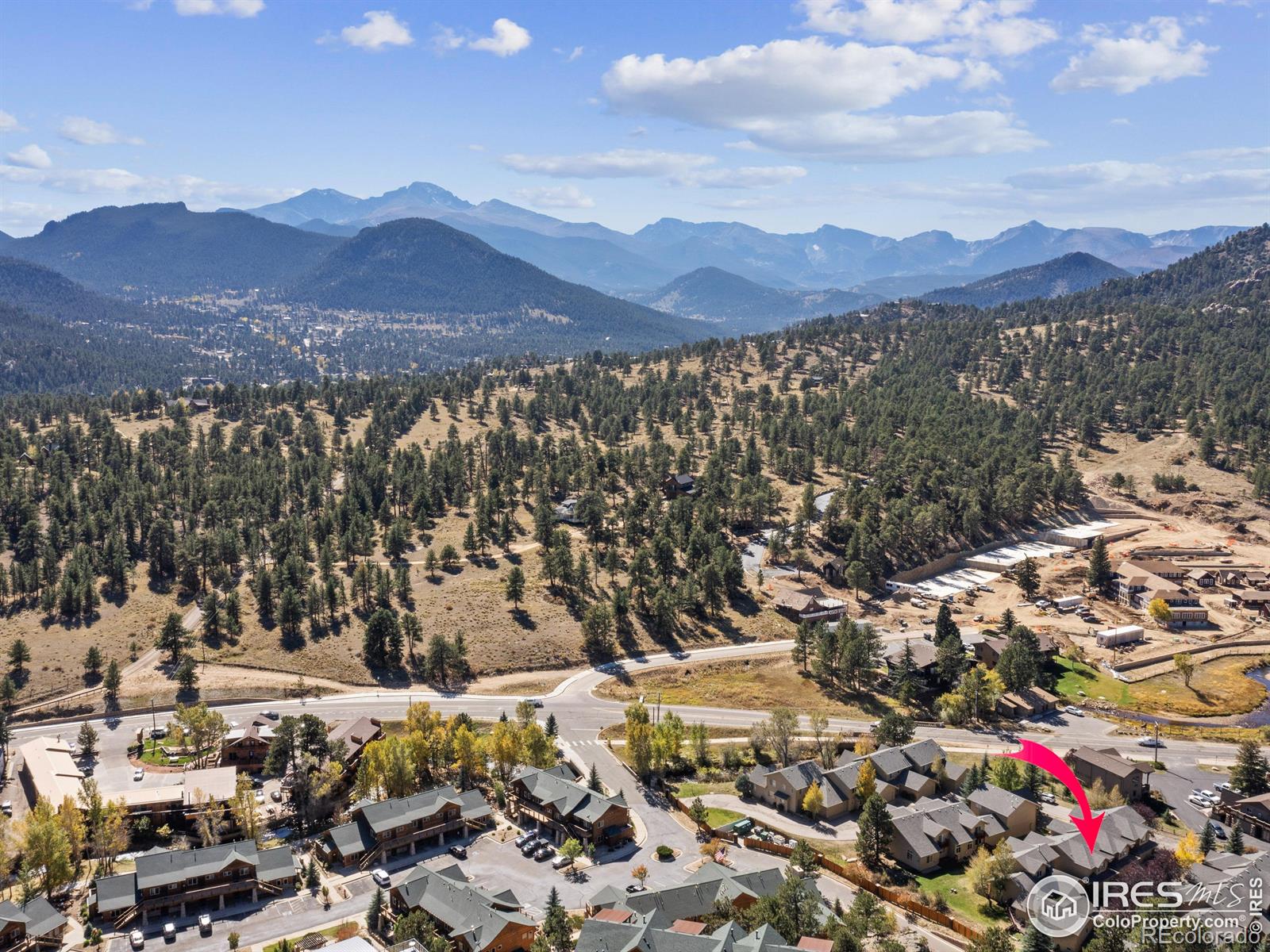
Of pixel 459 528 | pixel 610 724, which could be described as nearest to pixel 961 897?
pixel 610 724

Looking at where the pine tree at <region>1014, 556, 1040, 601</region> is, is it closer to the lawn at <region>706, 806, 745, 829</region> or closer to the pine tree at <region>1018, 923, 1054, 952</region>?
the lawn at <region>706, 806, 745, 829</region>

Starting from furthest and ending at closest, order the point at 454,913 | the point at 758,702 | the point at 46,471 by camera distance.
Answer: the point at 46,471, the point at 758,702, the point at 454,913

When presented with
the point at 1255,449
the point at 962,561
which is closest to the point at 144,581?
the point at 962,561

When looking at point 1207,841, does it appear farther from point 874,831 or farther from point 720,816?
point 720,816

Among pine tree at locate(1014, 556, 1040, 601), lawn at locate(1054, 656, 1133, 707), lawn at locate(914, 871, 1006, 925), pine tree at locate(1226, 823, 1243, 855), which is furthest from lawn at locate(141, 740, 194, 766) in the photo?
pine tree at locate(1014, 556, 1040, 601)

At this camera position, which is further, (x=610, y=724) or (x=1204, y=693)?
(x=1204, y=693)

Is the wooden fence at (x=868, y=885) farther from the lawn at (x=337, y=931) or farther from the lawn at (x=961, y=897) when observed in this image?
the lawn at (x=337, y=931)

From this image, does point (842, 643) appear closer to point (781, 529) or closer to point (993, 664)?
point (993, 664)
